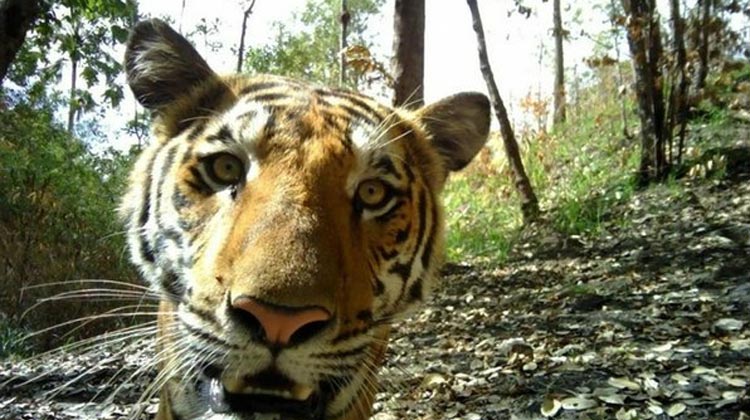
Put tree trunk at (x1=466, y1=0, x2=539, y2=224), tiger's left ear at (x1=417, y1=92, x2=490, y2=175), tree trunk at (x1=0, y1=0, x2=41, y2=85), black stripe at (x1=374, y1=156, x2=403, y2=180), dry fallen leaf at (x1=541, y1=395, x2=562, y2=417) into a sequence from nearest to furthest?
black stripe at (x1=374, y1=156, x2=403, y2=180)
tiger's left ear at (x1=417, y1=92, x2=490, y2=175)
dry fallen leaf at (x1=541, y1=395, x2=562, y2=417)
tree trunk at (x1=0, y1=0, x2=41, y2=85)
tree trunk at (x1=466, y1=0, x2=539, y2=224)

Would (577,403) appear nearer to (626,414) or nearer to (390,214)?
(626,414)

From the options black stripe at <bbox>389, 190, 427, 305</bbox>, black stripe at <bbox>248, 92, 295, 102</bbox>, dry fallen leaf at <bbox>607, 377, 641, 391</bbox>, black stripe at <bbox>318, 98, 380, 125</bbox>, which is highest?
black stripe at <bbox>248, 92, 295, 102</bbox>

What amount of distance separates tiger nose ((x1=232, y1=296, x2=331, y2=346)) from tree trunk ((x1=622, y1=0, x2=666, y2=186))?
704 cm

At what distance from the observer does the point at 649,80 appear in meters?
8.09

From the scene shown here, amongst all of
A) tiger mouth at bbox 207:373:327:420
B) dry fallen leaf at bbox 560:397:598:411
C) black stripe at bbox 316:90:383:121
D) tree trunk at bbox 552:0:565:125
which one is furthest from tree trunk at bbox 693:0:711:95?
tiger mouth at bbox 207:373:327:420

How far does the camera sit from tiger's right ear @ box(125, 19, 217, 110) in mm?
2764

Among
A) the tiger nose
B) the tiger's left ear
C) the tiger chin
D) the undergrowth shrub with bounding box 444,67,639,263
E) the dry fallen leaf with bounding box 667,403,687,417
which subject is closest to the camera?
the tiger nose

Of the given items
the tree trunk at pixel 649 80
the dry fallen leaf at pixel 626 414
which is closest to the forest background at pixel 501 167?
the tree trunk at pixel 649 80

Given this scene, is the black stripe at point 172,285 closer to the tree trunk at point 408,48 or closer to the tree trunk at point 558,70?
the tree trunk at point 408,48

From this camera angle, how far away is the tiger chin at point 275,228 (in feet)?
5.97

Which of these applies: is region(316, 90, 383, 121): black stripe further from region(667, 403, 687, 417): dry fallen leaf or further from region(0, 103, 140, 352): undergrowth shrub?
region(0, 103, 140, 352): undergrowth shrub

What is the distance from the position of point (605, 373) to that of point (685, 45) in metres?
5.23

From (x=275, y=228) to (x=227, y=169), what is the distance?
397mm

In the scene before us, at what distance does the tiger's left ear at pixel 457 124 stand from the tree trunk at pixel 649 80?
541 centimetres
